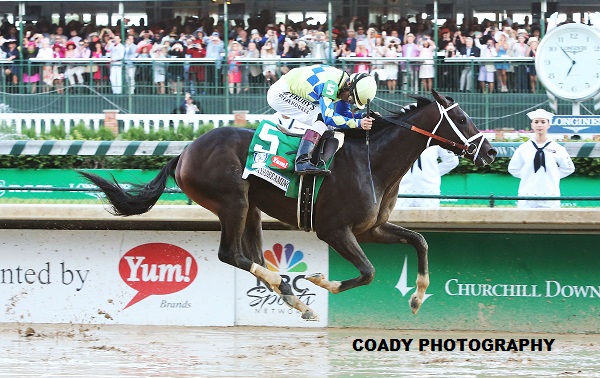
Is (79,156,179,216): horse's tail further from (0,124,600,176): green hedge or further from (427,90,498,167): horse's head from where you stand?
(0,124,600,176): green hedge

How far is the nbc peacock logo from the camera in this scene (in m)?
9.25

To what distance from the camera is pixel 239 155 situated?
24.8 ft

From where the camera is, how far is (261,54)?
15938mm

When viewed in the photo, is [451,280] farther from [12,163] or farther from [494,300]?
[12,163]

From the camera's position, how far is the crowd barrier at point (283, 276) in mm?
9164

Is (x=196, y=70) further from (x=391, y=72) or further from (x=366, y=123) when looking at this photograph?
(x=366, y=123)

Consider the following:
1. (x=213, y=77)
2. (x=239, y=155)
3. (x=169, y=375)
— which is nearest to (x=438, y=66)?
(x=213, y=77)

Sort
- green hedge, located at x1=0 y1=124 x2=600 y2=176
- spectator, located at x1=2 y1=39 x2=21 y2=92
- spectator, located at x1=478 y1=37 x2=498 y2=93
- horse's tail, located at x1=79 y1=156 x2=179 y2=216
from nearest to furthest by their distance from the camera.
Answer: horse's tail, located at x1=79 y1=156 x2=179 y2=216 → green hedge, located at x1=0 y1=124 x2=600 y2=176 → spectator, located at x1=478 y1=37 x2=498 y2=93 → spectator, located at x1=2 y1=39 x2=21 y2=92

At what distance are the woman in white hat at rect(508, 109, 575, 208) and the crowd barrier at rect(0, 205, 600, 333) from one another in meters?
0.38

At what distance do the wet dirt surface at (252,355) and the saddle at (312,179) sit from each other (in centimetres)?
107

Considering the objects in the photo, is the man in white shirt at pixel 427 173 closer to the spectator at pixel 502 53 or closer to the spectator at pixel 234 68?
the spectator at pixel 502 53

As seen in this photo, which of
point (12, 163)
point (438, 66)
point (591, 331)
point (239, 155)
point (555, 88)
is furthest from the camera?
point (438, 66)

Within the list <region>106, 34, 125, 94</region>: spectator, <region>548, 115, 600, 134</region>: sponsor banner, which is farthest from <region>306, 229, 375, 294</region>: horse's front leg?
<region>106, 34, 125, 94</region>: spectator

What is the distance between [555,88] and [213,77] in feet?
22.1
